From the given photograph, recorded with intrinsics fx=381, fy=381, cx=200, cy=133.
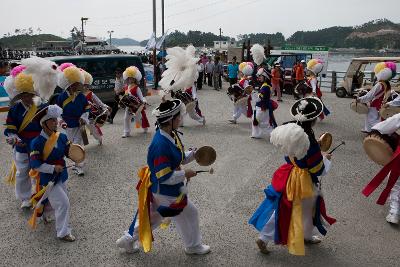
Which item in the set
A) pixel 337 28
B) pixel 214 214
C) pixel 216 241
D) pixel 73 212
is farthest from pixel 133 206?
pixel 337 28

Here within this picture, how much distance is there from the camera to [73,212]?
16.7 ft

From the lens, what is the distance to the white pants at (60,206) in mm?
4191

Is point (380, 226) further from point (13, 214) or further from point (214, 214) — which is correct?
point (13, 214)

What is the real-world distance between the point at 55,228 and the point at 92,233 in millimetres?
505

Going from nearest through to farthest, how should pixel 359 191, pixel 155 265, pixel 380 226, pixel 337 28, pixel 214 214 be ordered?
pixel 155 265 → pixel 380 226 → pixel 214 214 → pixel 359 191 → pixel 337 28

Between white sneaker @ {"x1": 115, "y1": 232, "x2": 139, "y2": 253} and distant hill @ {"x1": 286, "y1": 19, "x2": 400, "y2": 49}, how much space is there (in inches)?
2142

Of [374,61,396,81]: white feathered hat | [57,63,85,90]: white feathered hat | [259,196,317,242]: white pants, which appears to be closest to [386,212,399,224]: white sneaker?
[259,196,317,242]: white pants

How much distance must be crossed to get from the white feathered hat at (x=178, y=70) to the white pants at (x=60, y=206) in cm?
189

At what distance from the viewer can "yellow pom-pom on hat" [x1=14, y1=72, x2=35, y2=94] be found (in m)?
4.86

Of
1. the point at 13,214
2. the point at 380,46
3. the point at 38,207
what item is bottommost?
the point at 13,214

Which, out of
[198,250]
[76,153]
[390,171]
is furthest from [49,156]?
[390,171]

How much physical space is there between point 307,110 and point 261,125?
17.0ft

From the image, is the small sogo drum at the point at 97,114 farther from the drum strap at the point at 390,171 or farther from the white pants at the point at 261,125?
the drum strap at the point at 390,171

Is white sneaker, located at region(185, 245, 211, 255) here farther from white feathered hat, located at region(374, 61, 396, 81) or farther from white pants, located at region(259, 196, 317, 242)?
white feathered hat, located at region(374, 61, 396, 81)
